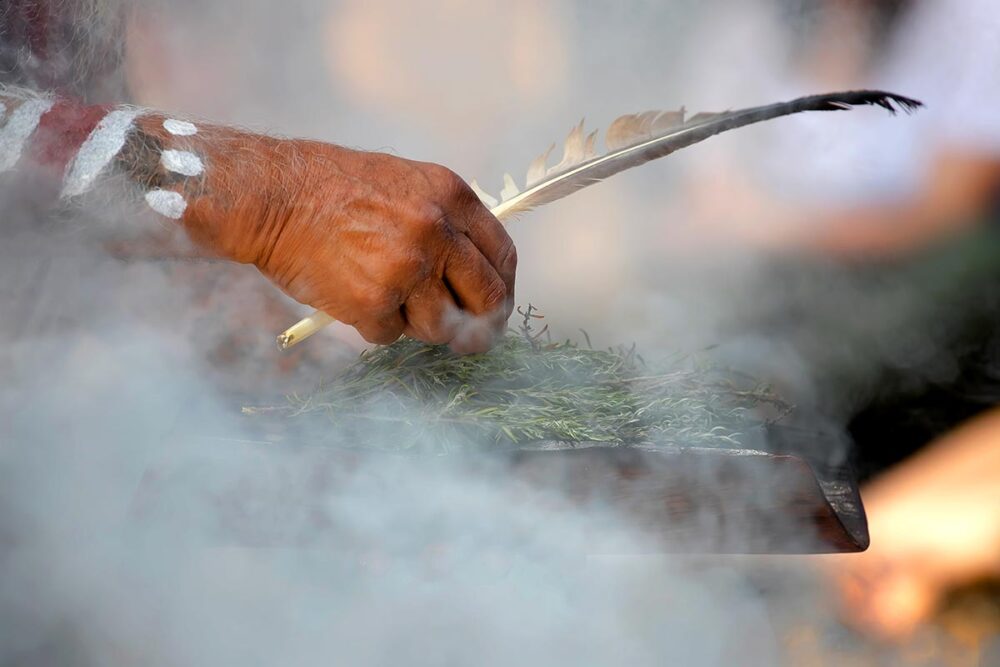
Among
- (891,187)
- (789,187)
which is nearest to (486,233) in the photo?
(789,187)

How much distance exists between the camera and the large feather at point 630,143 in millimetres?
1856

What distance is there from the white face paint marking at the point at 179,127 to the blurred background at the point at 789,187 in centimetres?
178

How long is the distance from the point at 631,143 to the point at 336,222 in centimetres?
76

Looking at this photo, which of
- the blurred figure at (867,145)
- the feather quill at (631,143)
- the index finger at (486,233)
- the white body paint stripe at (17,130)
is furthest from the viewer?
the blurred figure at (867,145)

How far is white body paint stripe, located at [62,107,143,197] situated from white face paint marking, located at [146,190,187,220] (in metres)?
0.08

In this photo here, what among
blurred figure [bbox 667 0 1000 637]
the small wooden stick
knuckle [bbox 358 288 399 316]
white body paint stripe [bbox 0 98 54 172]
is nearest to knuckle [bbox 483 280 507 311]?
knuckle [bbox 358 288 399 316]

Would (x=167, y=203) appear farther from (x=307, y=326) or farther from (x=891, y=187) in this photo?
(x=891, y=187)

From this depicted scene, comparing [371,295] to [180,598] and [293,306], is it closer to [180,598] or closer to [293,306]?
[180,598]

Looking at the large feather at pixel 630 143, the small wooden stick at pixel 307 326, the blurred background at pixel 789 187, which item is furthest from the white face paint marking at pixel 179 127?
the blurred background at pixel 789 187

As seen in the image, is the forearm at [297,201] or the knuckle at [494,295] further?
the knuckle at [494,295]

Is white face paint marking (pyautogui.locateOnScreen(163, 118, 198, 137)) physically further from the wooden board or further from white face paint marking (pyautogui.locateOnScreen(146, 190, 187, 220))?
the wooden board

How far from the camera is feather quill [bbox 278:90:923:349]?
73.0 inches

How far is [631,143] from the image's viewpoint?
191 cm

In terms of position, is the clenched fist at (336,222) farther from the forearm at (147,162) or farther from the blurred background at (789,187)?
the blurred background at (789,187)
